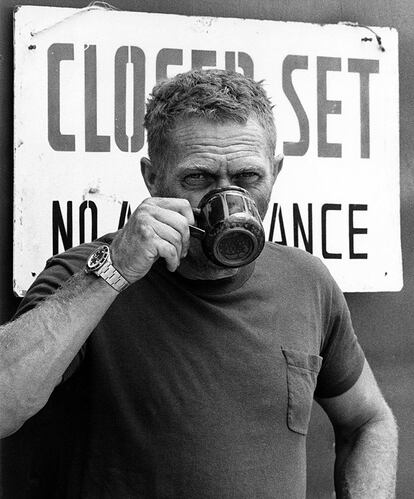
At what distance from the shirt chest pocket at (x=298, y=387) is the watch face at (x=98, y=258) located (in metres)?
0.52

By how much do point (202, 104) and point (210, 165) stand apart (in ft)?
0.49

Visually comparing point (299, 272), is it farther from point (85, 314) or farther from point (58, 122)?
point (58, 122)

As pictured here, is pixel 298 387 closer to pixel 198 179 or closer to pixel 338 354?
pixel 338 354

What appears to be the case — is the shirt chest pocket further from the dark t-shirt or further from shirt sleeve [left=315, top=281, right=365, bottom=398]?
shirt sleeve [left=315, top=281, right=365, bottom=398]

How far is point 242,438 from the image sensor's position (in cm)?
198

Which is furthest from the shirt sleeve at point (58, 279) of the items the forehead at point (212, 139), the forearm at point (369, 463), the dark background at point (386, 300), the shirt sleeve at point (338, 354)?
the dark background at point (386, 300)

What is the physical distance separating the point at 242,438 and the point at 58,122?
3.77ft

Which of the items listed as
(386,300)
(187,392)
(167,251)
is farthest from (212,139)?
(386,300)

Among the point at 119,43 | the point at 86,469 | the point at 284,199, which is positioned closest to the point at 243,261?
the point at 86,469

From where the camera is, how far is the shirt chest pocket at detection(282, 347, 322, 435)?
207 centimetres

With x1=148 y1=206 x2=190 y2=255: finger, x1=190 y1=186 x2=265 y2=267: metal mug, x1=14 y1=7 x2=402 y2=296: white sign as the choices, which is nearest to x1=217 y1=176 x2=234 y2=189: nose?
x1=190 y1=186 x2=265 y2=267: metal mug

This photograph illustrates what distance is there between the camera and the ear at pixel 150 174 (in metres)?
2.21

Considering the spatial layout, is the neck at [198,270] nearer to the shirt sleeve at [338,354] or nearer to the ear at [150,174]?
the ear at [150,174]

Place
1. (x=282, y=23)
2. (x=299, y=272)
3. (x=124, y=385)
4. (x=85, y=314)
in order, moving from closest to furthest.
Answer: (x=85, y=314), (x=124, y=385), (x=299, y=272), (x=282, y=23)
